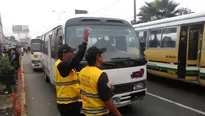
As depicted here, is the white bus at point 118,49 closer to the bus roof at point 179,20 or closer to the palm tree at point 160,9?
the bus roof at point 179,20

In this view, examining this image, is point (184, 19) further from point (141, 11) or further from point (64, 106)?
point (141, 11)

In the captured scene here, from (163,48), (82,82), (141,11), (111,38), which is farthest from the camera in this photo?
(141,11)

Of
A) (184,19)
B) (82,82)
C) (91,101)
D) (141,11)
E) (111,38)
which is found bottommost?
(91,101)

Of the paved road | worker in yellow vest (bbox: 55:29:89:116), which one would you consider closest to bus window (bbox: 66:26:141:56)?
worker in yellow vest (bbox: 55:29:89:116)

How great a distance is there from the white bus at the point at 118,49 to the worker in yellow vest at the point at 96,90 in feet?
5.61

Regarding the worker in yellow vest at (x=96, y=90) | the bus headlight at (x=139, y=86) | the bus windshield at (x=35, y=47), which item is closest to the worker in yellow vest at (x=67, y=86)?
the worker in yellow vest at (x=96, y=90)

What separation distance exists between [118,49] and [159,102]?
2.53m

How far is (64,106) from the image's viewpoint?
337 centimetres

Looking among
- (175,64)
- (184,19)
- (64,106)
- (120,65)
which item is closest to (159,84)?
(175,64)

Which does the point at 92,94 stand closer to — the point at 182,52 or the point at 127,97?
the point at 127,97

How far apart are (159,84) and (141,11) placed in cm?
1969

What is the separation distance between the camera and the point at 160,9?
25312 mm

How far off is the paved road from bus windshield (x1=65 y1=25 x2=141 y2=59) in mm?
1723

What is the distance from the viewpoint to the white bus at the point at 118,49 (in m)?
4.72
